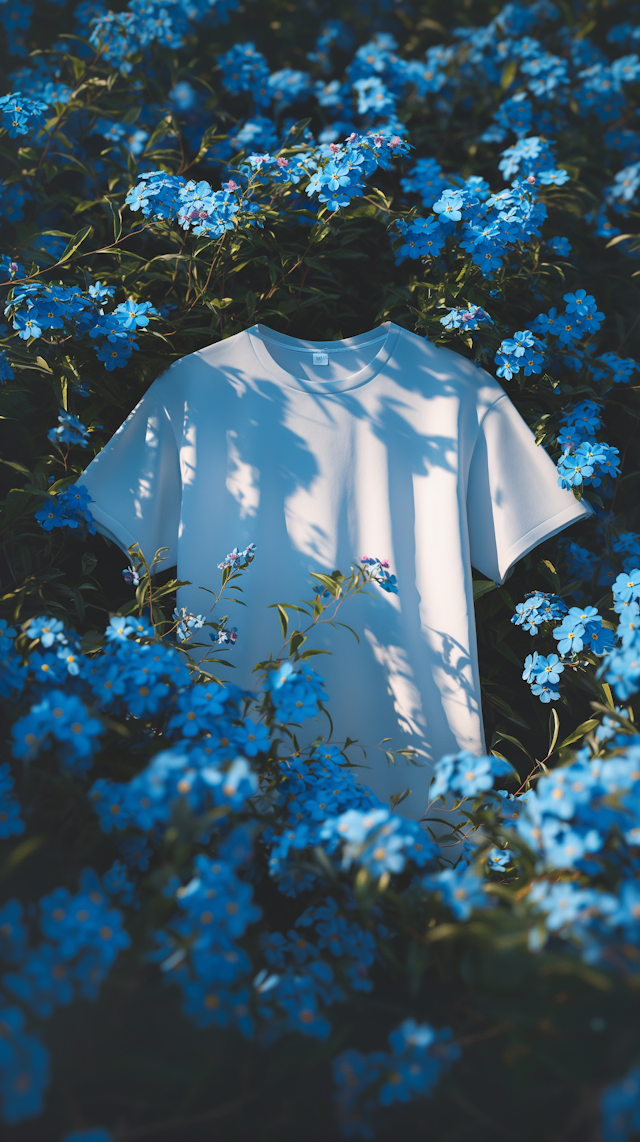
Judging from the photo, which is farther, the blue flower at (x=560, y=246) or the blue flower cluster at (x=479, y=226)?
the blue flower at (x=560, y=246)

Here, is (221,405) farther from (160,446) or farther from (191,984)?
(191,984)

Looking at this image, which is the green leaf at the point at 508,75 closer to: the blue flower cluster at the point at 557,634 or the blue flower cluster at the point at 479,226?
the blue flower cluster at the point at 479,226

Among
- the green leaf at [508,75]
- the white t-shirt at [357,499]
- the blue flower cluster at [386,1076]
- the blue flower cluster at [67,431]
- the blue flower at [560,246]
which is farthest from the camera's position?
the green leaf at [508,75]

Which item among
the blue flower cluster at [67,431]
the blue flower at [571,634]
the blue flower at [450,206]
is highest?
the blue flower at [450,206]

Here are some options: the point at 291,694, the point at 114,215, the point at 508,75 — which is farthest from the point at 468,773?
the point at 508,75

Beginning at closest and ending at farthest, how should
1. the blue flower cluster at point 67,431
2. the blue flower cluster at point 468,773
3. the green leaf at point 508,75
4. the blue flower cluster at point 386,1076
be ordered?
the blue flower cluster at point 386,1076, the blue flower cluster at point 468,773, the blue flower cluster at point 67,431, the green leaf at point 508,75

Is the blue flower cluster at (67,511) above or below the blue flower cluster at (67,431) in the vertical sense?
below

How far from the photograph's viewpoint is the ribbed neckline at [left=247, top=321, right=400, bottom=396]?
1.46 metres

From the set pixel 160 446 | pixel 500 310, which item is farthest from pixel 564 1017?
pixel 500 310

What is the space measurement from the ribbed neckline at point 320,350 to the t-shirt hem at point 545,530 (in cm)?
49

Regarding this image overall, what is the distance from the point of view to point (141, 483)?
1.45 metres

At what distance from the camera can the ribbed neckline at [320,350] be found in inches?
57.3

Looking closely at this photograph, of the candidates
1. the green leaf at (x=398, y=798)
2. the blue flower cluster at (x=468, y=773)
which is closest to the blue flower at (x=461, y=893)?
the blue flower cluster at (x=468, y=773)

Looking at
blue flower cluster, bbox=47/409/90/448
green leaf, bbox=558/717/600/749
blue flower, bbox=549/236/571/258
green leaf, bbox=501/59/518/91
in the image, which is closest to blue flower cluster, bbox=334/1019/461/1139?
green leaf, bbox=558/717/600/749
